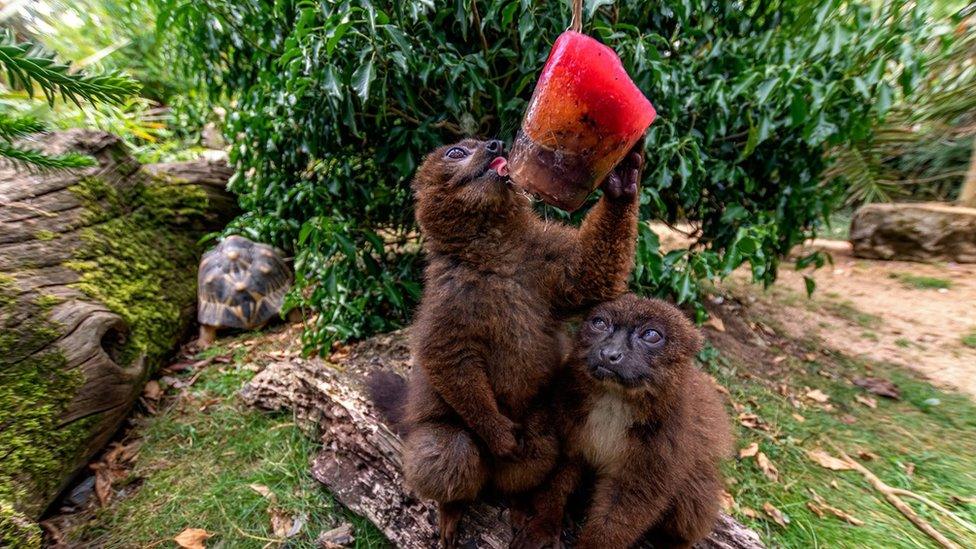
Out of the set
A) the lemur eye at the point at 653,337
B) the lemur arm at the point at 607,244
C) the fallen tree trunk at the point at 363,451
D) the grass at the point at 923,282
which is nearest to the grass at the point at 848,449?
the fallen tree trunk at the point at 363,451

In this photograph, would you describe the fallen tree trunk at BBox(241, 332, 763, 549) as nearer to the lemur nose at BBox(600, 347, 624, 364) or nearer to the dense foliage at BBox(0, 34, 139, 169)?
the lemur nose at BBox(600, 347, 624, 364)

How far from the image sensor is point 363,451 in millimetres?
2967

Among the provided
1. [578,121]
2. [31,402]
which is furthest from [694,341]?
[31,402]

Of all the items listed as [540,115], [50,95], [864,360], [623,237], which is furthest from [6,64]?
[864,360]

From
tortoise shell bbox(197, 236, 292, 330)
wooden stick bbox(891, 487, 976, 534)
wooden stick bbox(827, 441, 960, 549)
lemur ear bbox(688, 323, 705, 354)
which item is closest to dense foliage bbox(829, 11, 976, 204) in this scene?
wooden stick bbox(827, 441, 960, 549)

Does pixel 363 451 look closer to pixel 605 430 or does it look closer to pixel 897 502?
pixel 605 430

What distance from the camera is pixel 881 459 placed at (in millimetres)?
3611

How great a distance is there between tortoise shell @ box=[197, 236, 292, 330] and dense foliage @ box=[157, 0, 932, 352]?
1.69 ft

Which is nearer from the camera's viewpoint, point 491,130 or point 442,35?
point 442,35

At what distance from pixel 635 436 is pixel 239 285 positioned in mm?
3918

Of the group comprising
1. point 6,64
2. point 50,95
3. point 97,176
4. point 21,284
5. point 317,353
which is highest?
point 6,64

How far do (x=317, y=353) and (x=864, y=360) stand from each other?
17.0 feet

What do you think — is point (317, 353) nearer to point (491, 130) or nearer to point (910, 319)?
point (491, 130)

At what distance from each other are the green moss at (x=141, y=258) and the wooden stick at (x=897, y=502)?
526 centimetres
